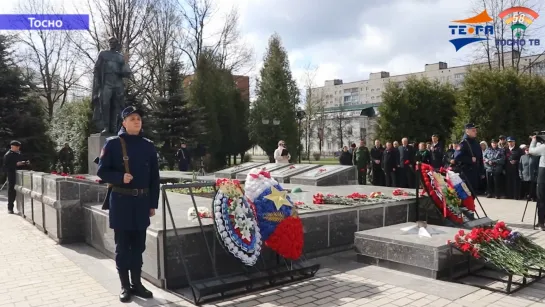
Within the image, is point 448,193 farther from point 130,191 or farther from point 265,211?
point 130,191

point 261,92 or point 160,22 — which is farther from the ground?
point 160,22

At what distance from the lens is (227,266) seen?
481cm

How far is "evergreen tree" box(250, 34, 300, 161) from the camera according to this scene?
1179 inches

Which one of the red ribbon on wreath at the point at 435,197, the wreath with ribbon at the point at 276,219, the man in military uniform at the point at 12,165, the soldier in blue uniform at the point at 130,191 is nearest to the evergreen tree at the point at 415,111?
the red ribbon on wreath at the point at 435,197

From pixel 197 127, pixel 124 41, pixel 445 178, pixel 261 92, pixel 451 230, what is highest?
pixel 124 41

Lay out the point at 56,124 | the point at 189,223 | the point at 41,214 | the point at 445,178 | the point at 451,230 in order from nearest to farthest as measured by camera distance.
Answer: the point at 189,223, the point at 451,230, the point at 445,178, the point at 41,214, the point at 56,124

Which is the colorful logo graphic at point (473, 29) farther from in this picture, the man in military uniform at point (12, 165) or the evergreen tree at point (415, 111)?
the man in military uniform at point (12, 165)

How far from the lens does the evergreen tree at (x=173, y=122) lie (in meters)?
22.4

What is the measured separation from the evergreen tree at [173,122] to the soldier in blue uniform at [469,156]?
16.6 metres

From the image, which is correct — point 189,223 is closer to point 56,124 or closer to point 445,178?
point 445,178

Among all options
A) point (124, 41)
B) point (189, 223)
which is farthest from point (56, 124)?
point (189, 223)

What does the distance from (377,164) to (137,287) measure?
1129cm

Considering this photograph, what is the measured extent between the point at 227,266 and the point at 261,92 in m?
27.1

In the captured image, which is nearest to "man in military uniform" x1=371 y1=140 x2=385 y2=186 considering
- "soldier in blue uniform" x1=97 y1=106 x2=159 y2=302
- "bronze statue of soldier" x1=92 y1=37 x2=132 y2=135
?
"bronze statue of soldier" x1=92 y1=37 x2=132 y2=135
